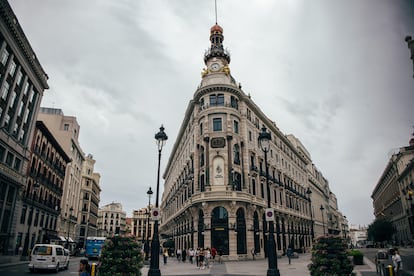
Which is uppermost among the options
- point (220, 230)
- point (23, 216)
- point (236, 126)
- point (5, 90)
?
point (5, 90)

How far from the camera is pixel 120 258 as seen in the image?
1080 centimetres

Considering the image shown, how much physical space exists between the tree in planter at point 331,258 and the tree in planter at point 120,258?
22.2 ft

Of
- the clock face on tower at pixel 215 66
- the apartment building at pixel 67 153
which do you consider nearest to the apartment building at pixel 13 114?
the apartment building at pixel 67 153

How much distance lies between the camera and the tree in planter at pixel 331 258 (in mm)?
10977

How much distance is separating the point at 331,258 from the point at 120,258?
7940 millimetres

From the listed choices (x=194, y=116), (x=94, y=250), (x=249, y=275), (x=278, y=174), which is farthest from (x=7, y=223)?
(x=278, y=174)

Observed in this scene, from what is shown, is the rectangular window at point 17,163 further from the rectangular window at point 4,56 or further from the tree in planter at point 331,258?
the tree in planter at point 331,258

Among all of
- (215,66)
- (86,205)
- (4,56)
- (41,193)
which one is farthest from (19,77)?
(86,205)

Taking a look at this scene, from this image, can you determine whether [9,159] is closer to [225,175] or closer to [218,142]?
[218,142]

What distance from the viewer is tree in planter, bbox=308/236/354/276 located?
36.0 feet

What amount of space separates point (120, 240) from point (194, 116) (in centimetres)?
3222

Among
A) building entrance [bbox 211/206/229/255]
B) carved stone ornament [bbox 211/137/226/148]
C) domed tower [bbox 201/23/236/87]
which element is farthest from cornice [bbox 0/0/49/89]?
building entrance [bbox 211/206/229/255]

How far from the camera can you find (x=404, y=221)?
218ft

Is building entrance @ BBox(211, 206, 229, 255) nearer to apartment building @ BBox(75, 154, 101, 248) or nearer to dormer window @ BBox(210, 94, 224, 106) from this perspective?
dormer window @ BBox(210, 94, 224, 106)
